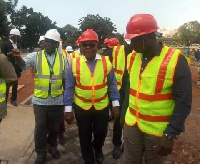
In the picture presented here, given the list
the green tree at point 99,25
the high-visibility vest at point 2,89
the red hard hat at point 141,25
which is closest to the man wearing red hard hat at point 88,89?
the high-visibility vest at point 2,89

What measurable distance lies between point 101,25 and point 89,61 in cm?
1621

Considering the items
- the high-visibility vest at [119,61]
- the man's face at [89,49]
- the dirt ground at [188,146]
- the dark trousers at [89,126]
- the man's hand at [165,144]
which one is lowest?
the dirt ground at [188,146]

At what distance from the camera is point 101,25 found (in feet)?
64.7

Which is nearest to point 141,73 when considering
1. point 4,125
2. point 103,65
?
point 103,65

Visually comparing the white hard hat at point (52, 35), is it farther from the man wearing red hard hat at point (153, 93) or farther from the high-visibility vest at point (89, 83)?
the man wearing red hard hat at point (153, 93)

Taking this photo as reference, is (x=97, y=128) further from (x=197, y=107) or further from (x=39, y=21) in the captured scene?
(x=39, y=21)

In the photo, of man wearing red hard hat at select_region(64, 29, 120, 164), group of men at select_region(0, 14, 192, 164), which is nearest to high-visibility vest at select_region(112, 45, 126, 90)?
group of men at select_region(0, 14, 192, 164)

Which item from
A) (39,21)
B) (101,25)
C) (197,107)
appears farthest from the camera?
(39,21)

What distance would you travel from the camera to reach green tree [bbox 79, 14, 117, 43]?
64.0 feet

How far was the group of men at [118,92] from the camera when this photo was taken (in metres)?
2.62

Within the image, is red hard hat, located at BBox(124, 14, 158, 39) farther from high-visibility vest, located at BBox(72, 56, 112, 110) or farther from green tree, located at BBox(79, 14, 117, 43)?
green tree, located at BBox(79, 14, 117, 43)

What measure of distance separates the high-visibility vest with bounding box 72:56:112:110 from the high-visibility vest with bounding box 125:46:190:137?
966mm

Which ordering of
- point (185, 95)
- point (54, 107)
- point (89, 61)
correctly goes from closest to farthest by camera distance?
1. point (185, 95)
2. point (89, 61)
3. point (54, 107)

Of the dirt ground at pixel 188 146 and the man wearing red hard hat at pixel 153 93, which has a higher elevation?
the man wearing red hard hat at pixel 153 93
